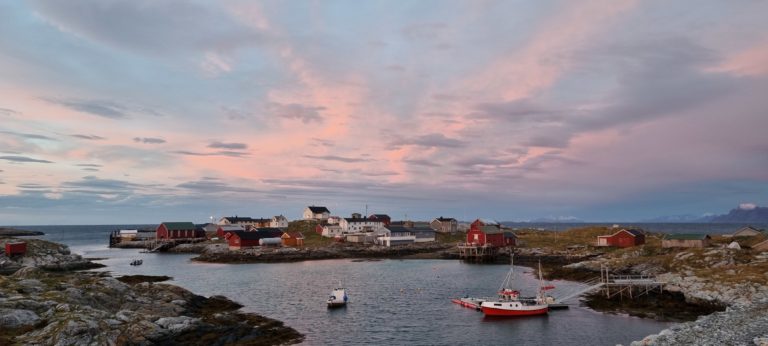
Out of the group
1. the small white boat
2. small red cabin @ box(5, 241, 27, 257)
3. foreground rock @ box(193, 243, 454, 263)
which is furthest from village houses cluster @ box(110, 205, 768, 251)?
the small white boat

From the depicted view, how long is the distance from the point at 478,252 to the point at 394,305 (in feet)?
223

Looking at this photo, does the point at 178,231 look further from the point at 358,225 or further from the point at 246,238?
the point at 358,225

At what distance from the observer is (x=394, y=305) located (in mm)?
59812

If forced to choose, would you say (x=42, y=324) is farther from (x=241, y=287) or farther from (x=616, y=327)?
(x=616, y=327)

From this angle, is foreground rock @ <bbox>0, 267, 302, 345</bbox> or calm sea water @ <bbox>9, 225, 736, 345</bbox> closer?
foreground rock @ <bbox>0, 267, 302, 345</bbox>

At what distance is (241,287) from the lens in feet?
244

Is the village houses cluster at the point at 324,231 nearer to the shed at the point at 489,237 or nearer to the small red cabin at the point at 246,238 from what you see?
the small red cabin at the point at 246,238

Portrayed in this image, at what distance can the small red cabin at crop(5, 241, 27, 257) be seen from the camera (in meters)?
95.0

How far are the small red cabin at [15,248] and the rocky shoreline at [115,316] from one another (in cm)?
5041

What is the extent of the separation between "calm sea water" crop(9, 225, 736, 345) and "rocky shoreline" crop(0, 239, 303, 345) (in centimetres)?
495

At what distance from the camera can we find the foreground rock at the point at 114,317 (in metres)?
35.8

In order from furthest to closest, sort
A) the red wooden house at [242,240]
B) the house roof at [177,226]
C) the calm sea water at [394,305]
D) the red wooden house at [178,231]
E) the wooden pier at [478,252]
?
the house roof at [177,226], the red wooden house at [178,231], the red wooden house at [242,240], the wooden pier at [478,252], the calm sea water at [394,305]

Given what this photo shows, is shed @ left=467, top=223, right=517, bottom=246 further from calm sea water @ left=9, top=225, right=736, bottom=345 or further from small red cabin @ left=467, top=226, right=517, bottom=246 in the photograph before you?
calm sea water @ left=9, top=225, right=736, bottom=345

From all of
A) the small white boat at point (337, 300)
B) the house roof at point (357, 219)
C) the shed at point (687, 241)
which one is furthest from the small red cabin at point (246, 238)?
the shed at point (687, 241)
